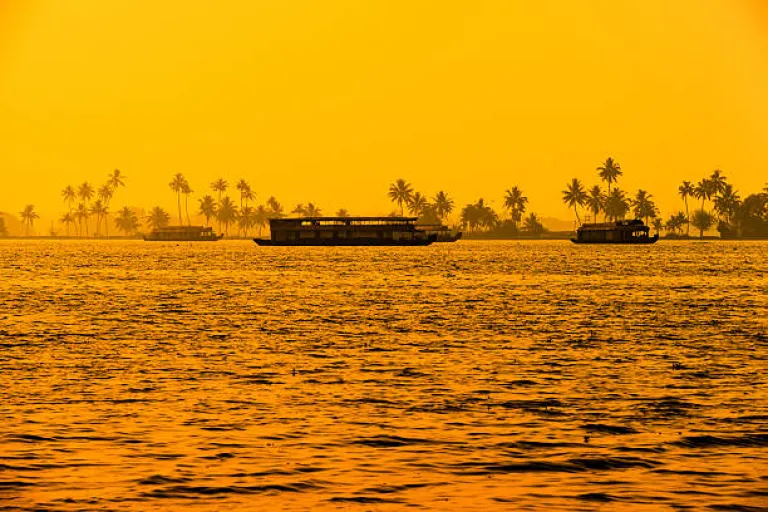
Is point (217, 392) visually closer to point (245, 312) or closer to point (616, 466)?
point (616, 466)

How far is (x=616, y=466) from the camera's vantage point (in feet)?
73.2

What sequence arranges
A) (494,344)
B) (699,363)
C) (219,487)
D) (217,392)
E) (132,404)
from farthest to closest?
(494,344), (699,363), (217,392), (132,404), (219,487)

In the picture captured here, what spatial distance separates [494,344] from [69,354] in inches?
679

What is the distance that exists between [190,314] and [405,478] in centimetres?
4836

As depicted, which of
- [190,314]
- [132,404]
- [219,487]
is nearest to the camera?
[219,487]

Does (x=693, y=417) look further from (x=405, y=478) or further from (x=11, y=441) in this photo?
(x=11, y=441)

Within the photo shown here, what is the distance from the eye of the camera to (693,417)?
28047 millimetres

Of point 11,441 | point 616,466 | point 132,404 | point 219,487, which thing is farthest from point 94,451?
point 616,466

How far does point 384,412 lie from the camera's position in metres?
28.8


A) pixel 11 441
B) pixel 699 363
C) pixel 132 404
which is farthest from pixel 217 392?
pixel 699 363

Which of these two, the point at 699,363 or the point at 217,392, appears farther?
the point at 699,363

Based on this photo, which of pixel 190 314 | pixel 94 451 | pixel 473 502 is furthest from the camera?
pixel 190 314

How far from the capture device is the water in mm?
20406

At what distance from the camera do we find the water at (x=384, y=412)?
20.4m
